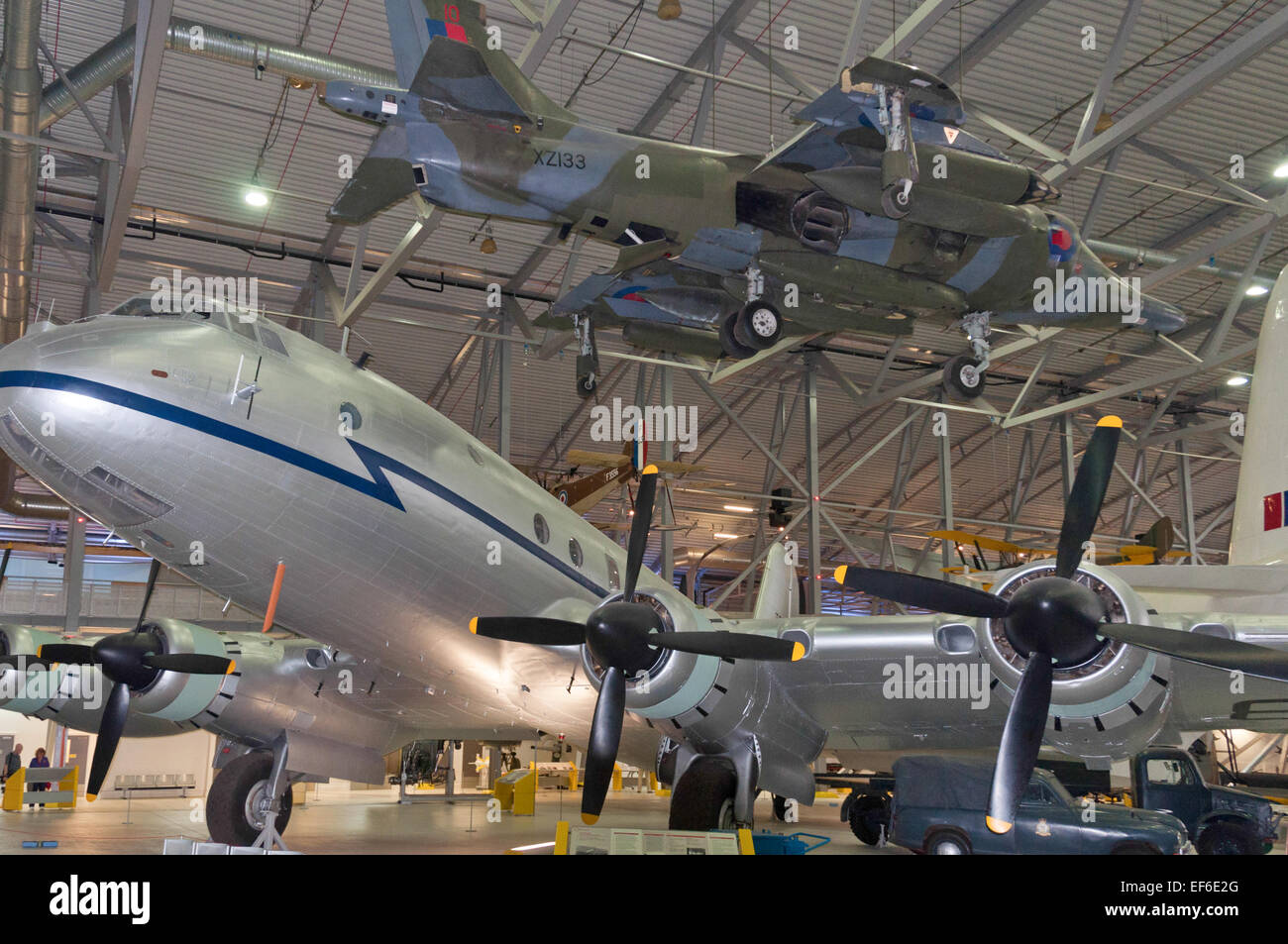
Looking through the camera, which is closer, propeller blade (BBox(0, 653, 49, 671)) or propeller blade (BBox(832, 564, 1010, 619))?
propeller blade (BBox(832, 564, 1010, 619))

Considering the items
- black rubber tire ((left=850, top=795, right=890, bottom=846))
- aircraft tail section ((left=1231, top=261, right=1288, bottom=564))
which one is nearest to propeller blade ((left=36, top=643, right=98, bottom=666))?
black rubber tire ((left=850, top=795, right=890, bottom=846))

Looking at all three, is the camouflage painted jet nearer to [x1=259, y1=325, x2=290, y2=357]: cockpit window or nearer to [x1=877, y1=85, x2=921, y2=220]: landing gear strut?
[x1=877, y1=85, x2=921, y2=220]: landing gear strut

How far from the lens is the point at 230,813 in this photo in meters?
12.9

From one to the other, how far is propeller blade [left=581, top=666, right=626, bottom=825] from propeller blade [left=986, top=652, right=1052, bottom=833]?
3515mm

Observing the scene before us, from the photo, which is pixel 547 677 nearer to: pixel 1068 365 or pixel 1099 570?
pixel 1099 570

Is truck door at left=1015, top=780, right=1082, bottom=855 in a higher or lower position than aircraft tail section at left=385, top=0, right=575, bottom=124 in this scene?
lower

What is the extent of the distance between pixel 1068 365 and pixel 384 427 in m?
25.4

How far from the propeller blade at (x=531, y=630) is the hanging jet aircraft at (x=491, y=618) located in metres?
0.03

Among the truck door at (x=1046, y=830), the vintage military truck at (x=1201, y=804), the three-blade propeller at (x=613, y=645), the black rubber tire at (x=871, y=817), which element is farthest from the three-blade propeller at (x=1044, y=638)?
the black rubber tire at (x=871, y=817)

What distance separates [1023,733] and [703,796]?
13.6ft

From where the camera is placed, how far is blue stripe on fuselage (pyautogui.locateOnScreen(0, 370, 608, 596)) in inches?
332

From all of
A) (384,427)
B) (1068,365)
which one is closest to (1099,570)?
(384,427)

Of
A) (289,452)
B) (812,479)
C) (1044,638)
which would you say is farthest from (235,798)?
(812,479)
